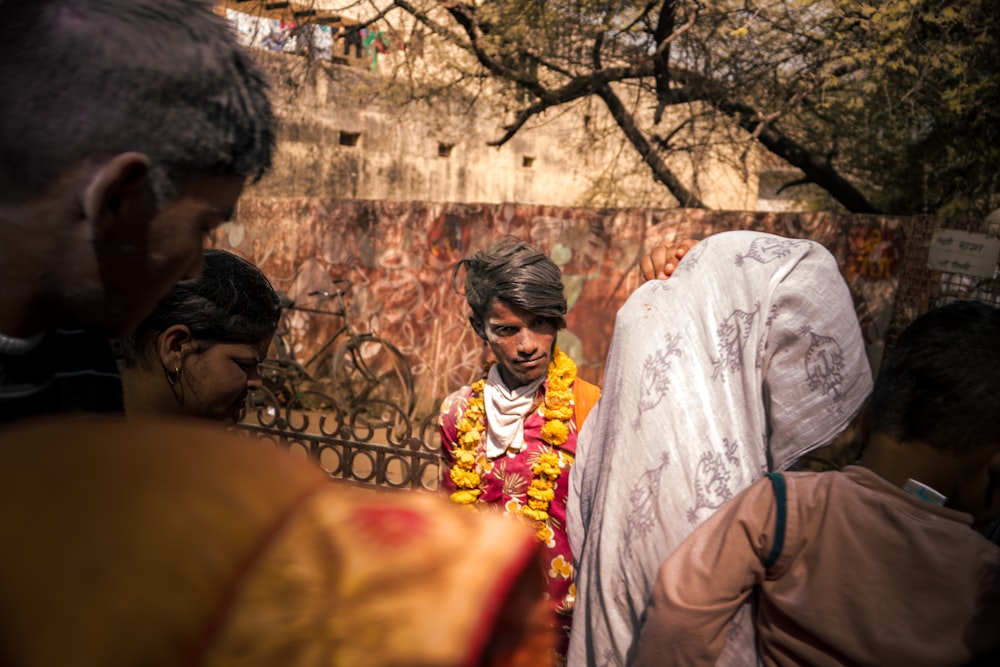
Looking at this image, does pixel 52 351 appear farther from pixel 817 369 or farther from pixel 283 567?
pixel 817 369

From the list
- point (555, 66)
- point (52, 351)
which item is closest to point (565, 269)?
point (555, 66)

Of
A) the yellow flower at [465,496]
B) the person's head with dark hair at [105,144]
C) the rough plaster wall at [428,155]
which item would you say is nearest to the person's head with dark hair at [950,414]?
the person's head with dark hair at [105,144]

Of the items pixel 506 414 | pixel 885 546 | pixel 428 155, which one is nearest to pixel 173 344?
pixel 506 414

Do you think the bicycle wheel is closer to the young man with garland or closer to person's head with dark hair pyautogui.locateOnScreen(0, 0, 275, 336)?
the young man with garland

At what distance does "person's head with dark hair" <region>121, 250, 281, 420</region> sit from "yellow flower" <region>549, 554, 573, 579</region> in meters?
1.27

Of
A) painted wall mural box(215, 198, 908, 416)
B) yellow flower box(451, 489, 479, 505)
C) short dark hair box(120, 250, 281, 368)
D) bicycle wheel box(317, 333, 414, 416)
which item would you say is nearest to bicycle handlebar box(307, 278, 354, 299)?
painted wall mural box(215, 198, 908, 416)

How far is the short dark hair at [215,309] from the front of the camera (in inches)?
74.2

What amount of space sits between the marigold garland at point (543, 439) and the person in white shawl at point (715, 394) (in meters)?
0.98

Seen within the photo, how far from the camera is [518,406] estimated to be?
297 cm

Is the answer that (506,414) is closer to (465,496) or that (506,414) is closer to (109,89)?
(465,496)

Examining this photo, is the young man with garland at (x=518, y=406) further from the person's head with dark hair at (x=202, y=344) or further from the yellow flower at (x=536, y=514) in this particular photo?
the person's head with dark hair at (x=202, y=344)

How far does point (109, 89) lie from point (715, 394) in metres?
1.31

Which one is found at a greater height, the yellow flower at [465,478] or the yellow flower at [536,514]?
the yellow flower at [465,478]

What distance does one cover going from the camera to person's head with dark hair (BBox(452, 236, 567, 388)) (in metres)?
2.91
